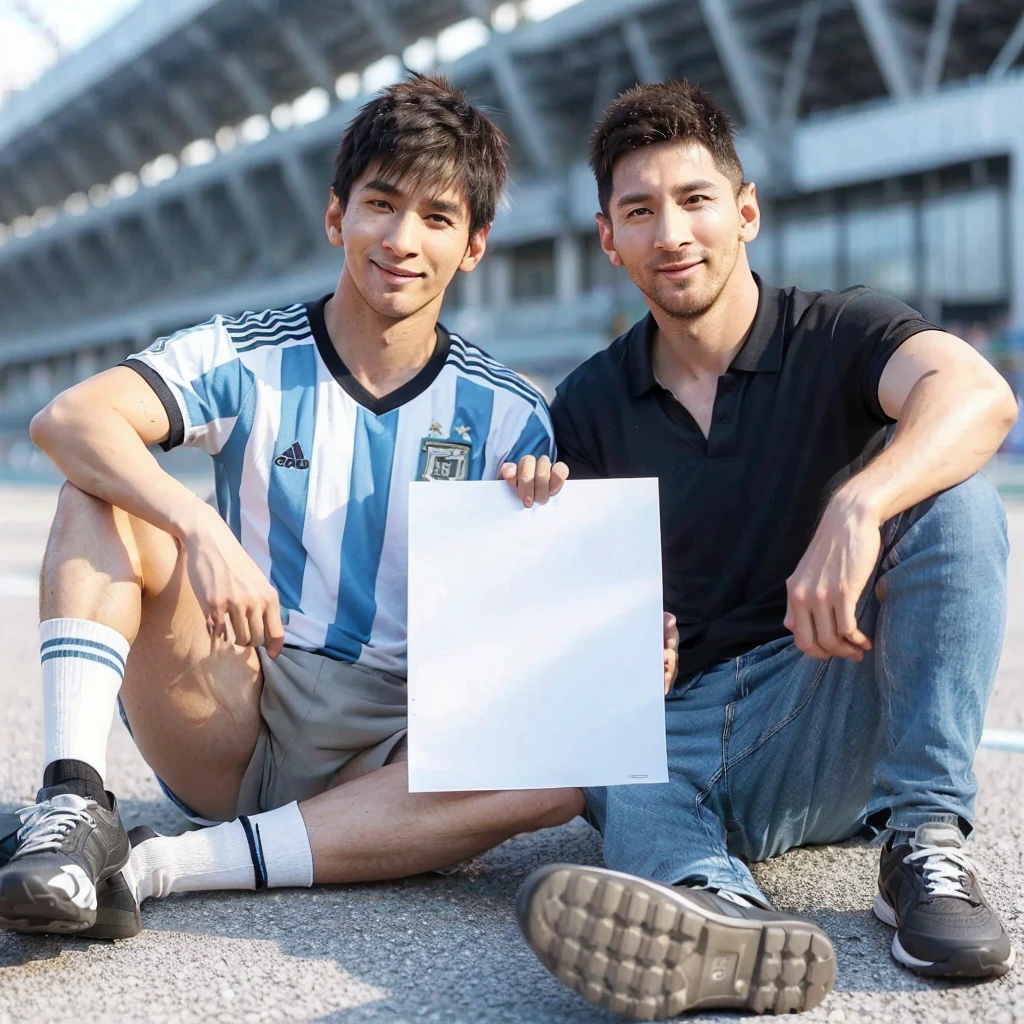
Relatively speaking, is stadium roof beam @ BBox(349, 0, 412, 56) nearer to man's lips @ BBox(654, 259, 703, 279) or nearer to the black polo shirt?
man's lips @ BBox(654, 259, 703, 279)

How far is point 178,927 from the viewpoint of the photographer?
7.71ft

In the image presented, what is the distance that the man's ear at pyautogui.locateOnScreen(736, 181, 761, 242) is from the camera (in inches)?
116

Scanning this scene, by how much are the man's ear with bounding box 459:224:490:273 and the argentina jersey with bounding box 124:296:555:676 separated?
1.17ft

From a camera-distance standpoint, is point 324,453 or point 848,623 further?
point 324,453

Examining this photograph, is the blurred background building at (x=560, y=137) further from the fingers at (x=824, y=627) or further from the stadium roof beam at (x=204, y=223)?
the fingers at (x=824, y=627)

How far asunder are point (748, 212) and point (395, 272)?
849mm

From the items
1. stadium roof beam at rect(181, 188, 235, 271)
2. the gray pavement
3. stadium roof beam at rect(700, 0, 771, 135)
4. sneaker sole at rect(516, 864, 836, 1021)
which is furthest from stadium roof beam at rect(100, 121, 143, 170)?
sneaker sole at rect(516, 864, 836, 1021)

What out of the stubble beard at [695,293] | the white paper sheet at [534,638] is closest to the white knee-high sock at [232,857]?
the white paper sheet at [534,638]

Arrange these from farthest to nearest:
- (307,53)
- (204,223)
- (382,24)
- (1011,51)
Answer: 1. (204,223)
2. (307,53)
3. (382,24)
4. (1011,51)

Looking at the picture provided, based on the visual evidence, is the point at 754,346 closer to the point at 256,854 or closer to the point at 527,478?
the point at 527,478

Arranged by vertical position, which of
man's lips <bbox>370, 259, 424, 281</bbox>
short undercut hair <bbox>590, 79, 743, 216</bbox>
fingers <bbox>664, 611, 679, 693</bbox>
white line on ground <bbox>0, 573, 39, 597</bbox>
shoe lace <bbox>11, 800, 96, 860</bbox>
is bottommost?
white line on ground <bbox>0, 573, 39, 597</bbox>

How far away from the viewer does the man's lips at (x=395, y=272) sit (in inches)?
112

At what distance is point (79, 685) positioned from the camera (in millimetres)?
2322

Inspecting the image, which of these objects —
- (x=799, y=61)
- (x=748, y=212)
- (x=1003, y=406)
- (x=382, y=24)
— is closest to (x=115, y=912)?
(x=1003, y=406)
